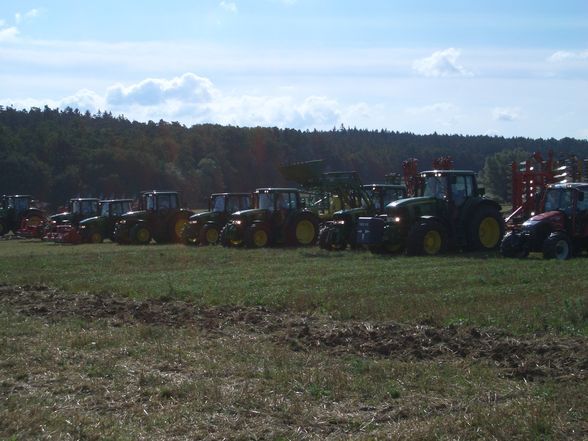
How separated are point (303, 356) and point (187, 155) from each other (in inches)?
3113

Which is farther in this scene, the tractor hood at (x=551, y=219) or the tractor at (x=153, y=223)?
the tractor at (x=153, y=223)

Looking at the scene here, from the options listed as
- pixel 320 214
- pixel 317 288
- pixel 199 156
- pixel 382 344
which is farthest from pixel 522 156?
pixel 382 344

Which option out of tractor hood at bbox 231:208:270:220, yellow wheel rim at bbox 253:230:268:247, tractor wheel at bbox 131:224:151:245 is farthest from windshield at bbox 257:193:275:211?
tractor wheel at bbox 131:224:151:245

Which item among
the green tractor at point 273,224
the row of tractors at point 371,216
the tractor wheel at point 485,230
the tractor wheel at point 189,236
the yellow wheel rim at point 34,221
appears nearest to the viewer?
the row of tractors at point 371,216

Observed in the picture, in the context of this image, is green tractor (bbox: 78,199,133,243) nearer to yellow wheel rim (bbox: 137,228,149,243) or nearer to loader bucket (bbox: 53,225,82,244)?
loader bucket (bbox: 53,225,82,244)

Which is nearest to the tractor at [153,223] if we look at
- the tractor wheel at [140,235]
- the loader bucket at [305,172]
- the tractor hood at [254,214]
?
the tractor wheel at [140,235]

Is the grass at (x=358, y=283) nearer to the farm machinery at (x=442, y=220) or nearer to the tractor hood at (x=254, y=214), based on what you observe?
the farm machinery at (x=442, y=220)

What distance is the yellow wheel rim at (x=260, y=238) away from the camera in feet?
94.4

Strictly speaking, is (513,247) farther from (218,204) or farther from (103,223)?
(103,223)

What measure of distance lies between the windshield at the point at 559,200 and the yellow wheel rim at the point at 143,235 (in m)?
18.2

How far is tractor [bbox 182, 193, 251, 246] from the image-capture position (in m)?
31.9

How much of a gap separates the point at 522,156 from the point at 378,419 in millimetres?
69443

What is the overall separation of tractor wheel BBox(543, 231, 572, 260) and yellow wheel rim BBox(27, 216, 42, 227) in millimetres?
29627

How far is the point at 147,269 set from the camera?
70.1 ft
